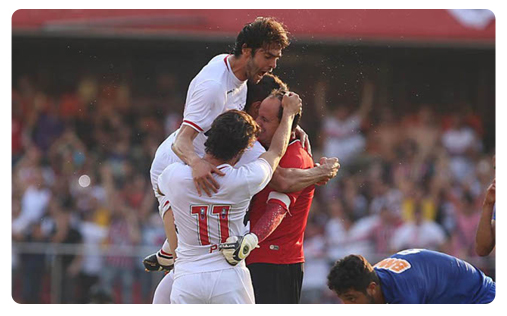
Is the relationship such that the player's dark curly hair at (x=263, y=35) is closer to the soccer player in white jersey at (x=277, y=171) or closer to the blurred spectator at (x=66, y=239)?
the soccer player in white jersey at (x=277, y=171)

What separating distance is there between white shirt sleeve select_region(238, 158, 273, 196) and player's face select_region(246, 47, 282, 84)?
699mm

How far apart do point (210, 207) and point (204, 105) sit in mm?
686

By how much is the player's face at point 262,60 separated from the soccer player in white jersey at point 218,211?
1.74 feet

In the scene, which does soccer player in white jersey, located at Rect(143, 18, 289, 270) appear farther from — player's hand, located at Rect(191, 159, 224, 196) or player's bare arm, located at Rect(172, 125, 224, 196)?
player's hand, located at Rect(191, 159, 224, 196)

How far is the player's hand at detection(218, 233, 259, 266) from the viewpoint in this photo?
454cm

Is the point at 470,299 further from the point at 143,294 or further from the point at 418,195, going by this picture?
the point at 418,195

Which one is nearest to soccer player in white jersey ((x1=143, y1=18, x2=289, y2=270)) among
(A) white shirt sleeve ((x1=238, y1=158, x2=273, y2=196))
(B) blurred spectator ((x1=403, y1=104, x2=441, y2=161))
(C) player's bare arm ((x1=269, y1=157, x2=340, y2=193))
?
(A) white shirt sleeve ((x1=238, y1=158, x2=273, y2=196))

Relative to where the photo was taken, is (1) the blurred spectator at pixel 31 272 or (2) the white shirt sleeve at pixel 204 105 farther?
(1) the blurred spectator at pixel 31 272

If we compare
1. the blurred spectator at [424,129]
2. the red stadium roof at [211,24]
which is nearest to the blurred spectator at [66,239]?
the red stadium roof at [211,24]

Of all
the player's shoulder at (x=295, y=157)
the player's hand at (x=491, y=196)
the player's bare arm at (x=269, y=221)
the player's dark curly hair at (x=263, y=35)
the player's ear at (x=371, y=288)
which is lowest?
the player's ear at (x=371, y=288)

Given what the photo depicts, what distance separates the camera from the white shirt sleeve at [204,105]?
488 cm

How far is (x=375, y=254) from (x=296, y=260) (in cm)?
539

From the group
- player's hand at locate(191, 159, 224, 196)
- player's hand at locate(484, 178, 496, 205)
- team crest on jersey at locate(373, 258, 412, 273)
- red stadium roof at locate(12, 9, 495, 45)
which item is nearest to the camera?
player's hand at locate(191, 159, 224, 196)

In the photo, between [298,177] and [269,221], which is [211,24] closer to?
[298,177]
